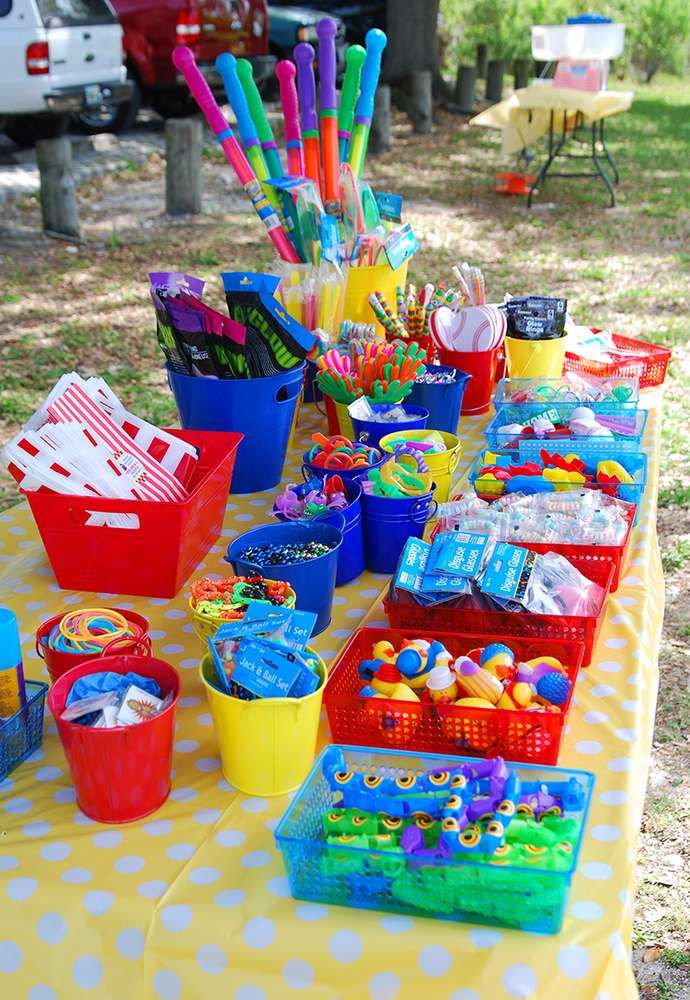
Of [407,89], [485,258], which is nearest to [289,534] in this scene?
[485,258]

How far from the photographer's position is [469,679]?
3.99 ft

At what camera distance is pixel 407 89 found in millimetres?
11703

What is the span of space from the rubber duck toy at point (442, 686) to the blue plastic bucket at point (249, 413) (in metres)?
0.81

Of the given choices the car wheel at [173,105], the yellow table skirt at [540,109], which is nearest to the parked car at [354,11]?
the car wheel at [173,105]

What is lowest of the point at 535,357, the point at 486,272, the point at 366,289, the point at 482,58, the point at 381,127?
the point at 486,272

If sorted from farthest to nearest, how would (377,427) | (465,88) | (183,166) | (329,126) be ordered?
(465,88) → (183,166) → (329,126) → (377,427)

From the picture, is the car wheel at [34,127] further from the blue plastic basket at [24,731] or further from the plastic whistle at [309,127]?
the blue plastic basket at [24,731]

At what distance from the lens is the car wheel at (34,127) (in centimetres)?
816

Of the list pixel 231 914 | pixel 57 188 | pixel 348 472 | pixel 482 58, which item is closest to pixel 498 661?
pixel 231 914

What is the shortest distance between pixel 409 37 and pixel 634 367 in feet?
33.9

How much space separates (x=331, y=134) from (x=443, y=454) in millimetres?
966

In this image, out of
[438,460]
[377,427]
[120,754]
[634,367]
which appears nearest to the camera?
[120,754]

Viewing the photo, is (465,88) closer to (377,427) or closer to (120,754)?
(377,427)

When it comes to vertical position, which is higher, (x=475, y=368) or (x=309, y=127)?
(x=309, y=127)
